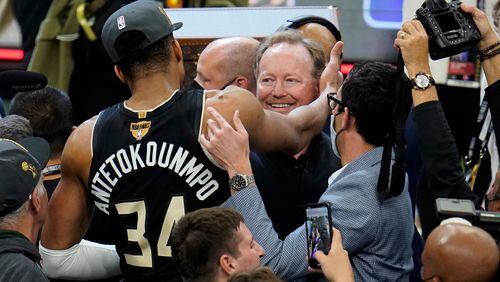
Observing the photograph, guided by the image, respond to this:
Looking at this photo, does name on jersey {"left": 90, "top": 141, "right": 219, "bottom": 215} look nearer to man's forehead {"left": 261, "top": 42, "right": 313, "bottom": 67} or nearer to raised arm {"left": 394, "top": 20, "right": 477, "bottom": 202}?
raised arm {"left": 394, "top": 20, "right": 477, "bottom": 202}

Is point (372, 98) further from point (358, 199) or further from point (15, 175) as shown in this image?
point (15, 175)

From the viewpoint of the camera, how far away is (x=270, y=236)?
3289 mm

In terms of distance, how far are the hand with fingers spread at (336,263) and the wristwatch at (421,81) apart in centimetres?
55

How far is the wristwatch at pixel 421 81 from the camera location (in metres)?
3.17

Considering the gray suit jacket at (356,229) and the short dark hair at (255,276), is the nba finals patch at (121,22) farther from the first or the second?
the short dark hair at (255,276)

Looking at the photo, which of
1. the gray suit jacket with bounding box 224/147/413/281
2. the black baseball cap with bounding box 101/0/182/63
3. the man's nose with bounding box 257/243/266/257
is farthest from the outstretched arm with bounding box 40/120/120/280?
the man's nose with bounding box 257/243/266/257

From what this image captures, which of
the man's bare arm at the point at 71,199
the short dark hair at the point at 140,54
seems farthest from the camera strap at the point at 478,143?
the man's bare arm at the point at 71,199

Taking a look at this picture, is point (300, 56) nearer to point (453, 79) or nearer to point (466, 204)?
point (466, 204)

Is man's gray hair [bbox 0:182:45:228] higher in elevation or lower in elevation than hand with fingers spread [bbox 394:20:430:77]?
lower

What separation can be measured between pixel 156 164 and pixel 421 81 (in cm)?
90

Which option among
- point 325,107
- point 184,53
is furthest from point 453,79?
point 325,107

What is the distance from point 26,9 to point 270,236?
440 centimetres

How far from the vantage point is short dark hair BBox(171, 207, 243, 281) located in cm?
306

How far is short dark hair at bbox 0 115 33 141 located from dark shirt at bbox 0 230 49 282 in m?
0.91
